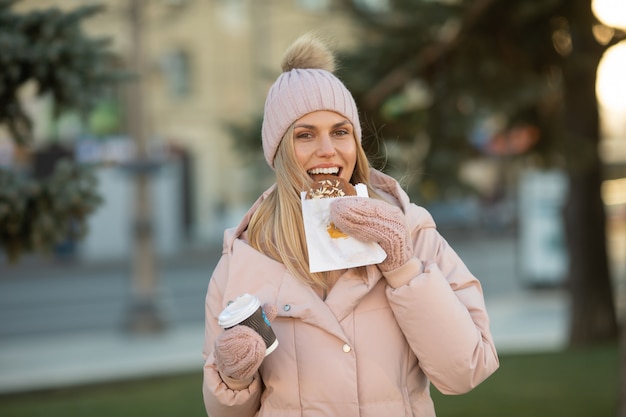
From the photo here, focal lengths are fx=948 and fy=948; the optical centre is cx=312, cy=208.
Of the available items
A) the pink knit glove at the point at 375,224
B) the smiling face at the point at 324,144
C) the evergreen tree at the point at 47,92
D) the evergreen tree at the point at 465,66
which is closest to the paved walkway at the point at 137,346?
the evergreen tree at the point at 465,66

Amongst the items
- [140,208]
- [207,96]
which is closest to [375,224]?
[140,208]

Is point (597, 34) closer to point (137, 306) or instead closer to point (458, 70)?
point (458, 70)

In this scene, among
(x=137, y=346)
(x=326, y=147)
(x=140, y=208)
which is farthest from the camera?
(x=140, y=208)

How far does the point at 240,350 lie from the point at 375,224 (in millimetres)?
465

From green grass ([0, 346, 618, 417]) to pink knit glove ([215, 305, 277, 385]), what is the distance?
204 inches

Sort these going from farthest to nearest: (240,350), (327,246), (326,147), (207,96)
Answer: (207,96) → (326,147) → (327,246) → (240,350)

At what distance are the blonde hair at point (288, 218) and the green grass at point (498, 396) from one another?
4921mm

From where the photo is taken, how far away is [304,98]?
2686mm

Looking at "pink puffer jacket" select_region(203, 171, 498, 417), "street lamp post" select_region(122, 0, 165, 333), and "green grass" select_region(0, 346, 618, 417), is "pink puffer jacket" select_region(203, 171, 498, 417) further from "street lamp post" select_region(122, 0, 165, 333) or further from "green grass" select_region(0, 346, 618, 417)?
"street lamp post" select_region(122, 0, 165, 333)

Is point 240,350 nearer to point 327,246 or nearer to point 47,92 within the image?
point 327,246

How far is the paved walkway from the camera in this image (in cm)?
1170

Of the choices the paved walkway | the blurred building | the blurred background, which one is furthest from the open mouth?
the blurred building

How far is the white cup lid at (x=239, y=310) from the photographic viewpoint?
239 cm

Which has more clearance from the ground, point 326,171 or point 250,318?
point 326,171
